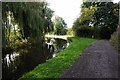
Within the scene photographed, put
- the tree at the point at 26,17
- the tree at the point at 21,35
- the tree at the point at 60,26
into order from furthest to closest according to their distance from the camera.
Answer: the tree at the point at 60,26, the tree at the point at 26,17, the tree at the point at 21,35

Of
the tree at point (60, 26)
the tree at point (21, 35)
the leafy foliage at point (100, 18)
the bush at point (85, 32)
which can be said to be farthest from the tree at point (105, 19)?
the tree at point (21, 35)

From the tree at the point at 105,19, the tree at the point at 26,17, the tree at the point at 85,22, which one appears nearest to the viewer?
the tree at the point at 26,17

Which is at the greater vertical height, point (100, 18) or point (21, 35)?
point (100, 18)

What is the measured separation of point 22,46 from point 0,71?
37.5ft

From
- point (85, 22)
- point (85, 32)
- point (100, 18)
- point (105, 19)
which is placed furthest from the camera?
point (85, 22)

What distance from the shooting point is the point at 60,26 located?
1853 inches

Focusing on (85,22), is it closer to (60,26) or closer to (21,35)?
(60,26)

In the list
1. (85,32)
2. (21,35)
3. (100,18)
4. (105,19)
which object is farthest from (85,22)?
(21,35)

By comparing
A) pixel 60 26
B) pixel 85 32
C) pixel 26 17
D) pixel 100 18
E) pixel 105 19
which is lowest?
pixel 85 32

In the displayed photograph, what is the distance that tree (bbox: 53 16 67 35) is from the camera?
148 ft

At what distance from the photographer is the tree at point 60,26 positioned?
45.0m

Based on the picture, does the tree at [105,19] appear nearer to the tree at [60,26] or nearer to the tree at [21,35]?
the tree at [60,26]

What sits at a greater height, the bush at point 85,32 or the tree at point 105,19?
the tree at point 105,19

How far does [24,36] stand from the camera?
22.6 metres
